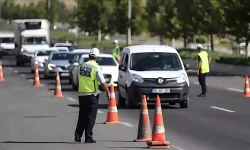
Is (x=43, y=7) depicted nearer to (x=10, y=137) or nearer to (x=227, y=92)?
(x=227, y=92)

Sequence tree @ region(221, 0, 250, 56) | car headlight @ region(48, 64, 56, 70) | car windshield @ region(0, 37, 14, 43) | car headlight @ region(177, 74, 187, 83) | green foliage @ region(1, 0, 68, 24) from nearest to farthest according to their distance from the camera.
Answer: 1. car headlight @ region(177, 74, 187, 83)
2. car headlight @ region(48, 64, 56, 70)
3. tree @ region(221, 0, 250, 56)
4. car windshield @ region(0, 37, 14, 43)
5. green foliage @ region(1, 0, 68, 24)

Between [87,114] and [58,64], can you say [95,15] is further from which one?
[87,114]

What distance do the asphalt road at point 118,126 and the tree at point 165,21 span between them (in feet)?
108

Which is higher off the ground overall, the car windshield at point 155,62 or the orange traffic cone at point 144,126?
the car windshield at point 155,62

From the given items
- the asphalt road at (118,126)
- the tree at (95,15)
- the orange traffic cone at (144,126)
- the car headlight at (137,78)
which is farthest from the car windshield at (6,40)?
the orange traffic cone at (144,126)

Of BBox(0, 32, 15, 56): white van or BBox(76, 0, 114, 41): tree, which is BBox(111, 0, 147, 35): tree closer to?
BBox(76, 0, 114, 41): tree

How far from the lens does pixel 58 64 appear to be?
3716cm

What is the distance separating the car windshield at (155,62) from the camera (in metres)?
22.1

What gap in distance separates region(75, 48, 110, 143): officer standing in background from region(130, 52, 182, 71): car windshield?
8007mm

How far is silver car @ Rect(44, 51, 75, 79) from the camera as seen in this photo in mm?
36938

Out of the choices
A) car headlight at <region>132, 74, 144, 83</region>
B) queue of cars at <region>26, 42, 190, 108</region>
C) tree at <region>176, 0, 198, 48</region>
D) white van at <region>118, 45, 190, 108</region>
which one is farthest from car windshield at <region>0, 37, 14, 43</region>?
car headlight at <region>132, 74, 144, 83</region>

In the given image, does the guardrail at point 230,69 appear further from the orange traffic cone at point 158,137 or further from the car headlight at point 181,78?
the orange traffic cone at point 158,137

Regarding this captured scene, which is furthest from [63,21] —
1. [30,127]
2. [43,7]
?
[30,127]

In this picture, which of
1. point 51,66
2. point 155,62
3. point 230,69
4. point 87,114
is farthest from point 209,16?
point 87,114
